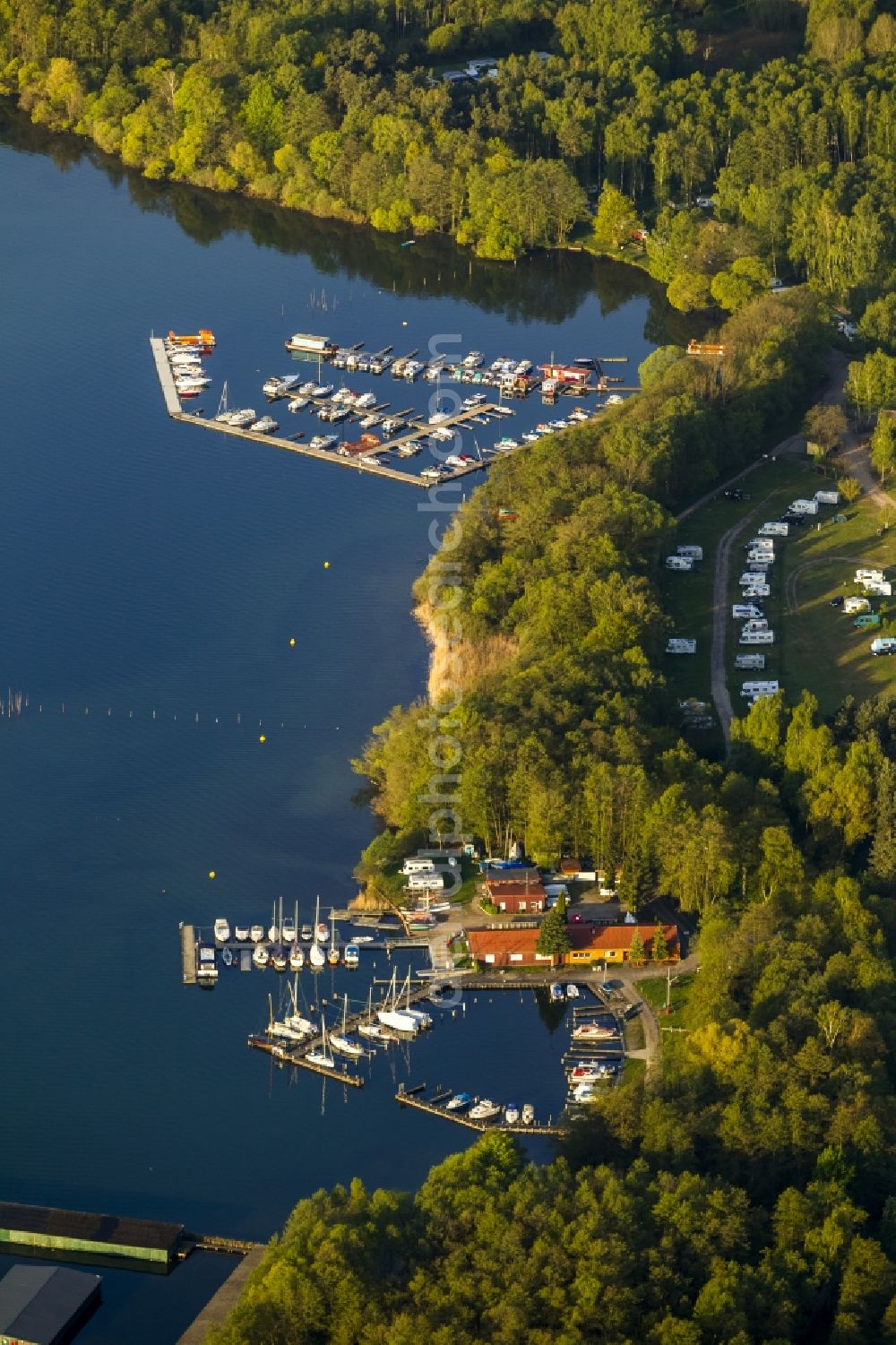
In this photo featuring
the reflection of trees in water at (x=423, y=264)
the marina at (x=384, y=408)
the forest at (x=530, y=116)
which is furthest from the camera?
the reflection of trees in water at (x=423, y=264)

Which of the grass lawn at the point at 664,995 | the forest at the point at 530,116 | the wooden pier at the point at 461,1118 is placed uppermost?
the forest at the point at 530,116

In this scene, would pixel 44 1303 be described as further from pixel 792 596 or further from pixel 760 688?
pixel 792 596

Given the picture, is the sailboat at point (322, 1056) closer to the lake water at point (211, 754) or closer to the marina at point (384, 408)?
the lake water at point (211, 754)

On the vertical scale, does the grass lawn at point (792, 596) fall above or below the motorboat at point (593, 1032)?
above

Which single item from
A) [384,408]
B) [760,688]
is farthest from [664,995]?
[384,408]

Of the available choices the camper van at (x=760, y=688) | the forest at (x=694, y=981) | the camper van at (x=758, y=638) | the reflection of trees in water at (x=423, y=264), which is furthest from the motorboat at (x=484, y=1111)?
the reflection of trees in water at (x=423, y=264)

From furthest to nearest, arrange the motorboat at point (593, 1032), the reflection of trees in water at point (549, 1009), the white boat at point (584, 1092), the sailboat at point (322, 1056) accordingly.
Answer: the reflection of trees in water at point (549, 1009)
the motorboat at point (593, 1032)
the sailboat at point (322, 1056)
the white boat at point (584, 1092)

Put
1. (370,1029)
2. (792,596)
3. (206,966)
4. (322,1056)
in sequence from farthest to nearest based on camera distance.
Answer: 1. (792,596)
2. (206,966)
3. (370,1029)
4. (322,1056)

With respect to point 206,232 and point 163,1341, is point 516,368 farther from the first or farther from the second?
point 163,1341
